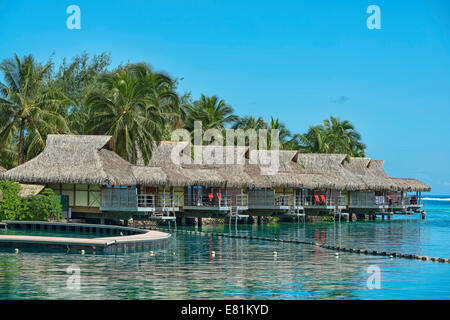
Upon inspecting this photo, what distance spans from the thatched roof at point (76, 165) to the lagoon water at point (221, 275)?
9.50 meters

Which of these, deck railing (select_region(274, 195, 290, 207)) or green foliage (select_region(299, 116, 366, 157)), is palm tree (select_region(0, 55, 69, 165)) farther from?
green foliage (select_region(299, 116, 366, 157))

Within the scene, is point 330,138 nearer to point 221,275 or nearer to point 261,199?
point 261,199

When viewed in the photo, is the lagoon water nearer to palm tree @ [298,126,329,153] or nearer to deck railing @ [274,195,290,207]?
deck railing @ [274,195,290,207]

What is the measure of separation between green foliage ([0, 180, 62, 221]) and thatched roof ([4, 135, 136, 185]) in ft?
4.26

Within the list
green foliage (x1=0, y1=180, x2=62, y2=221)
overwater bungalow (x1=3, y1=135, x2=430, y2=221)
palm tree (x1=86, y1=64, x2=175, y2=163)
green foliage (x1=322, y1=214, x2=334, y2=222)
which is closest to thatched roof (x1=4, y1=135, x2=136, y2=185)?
overwater bungalow (x1=3, y1=135, x2=430, y2=221)

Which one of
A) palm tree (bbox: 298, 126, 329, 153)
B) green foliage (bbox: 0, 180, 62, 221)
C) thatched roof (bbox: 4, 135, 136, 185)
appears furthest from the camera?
palm tree (bbox: 298, 126, 329, 153)

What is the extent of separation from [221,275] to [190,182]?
20.3 m

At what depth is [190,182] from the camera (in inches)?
1523

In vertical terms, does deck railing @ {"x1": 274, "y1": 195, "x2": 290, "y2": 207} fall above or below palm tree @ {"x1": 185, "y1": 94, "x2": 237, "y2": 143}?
below

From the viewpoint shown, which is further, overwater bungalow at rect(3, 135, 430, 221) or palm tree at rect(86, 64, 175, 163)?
palm tree at rect(86, 64, 175, 163)

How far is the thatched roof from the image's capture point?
3447 centimetres

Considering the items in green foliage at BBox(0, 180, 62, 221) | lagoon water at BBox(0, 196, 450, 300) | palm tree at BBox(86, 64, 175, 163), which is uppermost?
palm tree at BBox(86, 64, 175, 163)

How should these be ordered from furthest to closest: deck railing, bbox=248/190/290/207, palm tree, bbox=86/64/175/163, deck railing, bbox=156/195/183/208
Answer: deck railing, bbox=248/190/290/207 → palm tree, bbox=86/64/175/163 → deck railing, bbox=156/195/183/208
